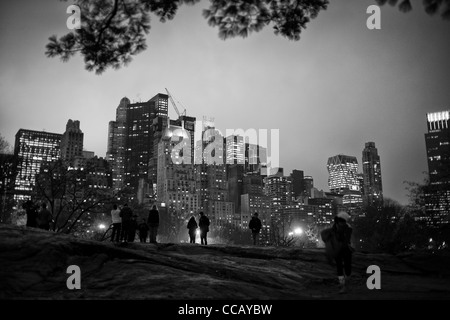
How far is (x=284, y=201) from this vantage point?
633 feet

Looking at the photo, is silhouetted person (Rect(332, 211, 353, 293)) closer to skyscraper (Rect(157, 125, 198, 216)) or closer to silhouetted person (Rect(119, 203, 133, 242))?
silhouetted person (Rect(119, 203, 133, 242))

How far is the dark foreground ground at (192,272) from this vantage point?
24.0 ft

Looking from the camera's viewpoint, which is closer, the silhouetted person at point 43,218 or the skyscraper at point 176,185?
the silhouetted person at point 43,218

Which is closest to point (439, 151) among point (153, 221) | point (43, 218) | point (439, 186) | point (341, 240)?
point (439, 186)

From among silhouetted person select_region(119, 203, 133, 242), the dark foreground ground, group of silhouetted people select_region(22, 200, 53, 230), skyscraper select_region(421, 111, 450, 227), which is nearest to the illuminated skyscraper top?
skyscraper select_region(421, 111, 450, 227)

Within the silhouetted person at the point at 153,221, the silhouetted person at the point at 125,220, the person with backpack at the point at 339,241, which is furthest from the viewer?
the silhouetted person at the point at 153,221

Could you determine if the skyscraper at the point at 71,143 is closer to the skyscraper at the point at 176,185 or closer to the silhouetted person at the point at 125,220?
the skyscraper at the point at 176,185

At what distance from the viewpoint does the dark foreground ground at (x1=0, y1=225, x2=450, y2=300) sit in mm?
7320

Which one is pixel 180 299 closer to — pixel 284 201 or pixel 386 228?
pixel 386 228

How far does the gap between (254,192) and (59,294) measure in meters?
172

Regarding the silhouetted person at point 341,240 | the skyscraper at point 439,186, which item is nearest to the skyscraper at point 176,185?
the skyscraper at point 439,186

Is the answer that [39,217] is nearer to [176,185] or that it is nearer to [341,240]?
[341,240]

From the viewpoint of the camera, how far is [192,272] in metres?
9.52

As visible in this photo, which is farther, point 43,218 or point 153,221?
point 153,221
